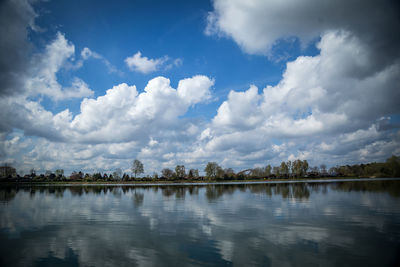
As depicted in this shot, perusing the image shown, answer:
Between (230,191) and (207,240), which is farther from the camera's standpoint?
(230,191)

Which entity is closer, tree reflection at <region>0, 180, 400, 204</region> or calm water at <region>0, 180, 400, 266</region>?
calm water at <region>0, 180, 400, 266</region>

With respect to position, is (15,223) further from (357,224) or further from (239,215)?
(357,224)

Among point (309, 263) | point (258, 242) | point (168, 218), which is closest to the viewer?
point (309, 263)

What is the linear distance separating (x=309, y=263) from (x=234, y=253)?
459 cm

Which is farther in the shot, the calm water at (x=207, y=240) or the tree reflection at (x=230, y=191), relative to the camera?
the tree reflection at (x=230, y=191)

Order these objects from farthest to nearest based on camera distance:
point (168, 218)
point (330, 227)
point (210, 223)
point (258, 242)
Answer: point (168, 218) → point (210, 223) → point (330, 227) → point (258, 242)

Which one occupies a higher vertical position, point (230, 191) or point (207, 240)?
point (207, 240)

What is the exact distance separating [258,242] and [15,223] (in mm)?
26964

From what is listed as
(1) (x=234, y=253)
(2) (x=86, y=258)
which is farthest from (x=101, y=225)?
(1) (x=234, y=253)

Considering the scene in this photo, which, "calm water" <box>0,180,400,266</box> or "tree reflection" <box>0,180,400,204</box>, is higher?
"calm water" <box>0,180,400,266</box>

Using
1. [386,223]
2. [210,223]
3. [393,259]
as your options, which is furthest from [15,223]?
[386,223]

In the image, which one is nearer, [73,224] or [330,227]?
[330,227]

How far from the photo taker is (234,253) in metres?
15.1

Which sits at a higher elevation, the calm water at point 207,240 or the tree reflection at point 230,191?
the calm water at point 207,240
